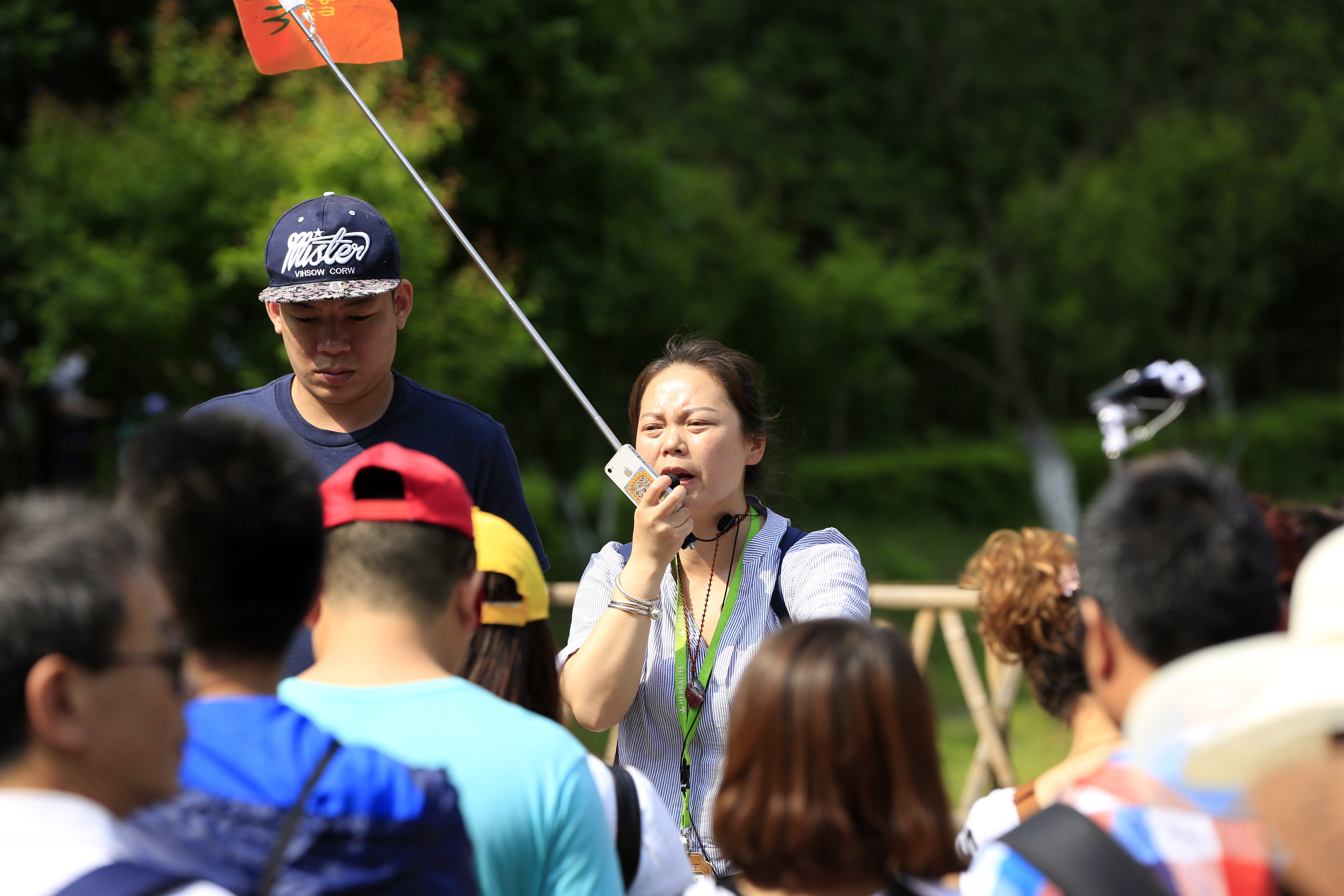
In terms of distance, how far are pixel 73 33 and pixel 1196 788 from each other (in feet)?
35.4

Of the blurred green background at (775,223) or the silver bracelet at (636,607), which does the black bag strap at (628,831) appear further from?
the blurred green background at (775,223)

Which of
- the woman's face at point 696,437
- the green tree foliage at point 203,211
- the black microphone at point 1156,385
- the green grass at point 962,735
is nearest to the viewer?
the woman's face at point 696,437

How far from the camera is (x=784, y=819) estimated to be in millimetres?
1680

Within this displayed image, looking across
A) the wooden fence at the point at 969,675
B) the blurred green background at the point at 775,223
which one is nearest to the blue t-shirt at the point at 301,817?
the blurred green background at the point at 775,223

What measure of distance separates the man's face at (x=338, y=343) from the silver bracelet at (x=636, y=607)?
0.94 m

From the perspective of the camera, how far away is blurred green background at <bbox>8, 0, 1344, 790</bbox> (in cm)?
852

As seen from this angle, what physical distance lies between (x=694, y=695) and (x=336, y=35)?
213 cm

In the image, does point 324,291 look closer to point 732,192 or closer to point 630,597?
point 630,597

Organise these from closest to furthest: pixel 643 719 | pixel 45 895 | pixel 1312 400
A: pixel 45 895
pixel 643 719
pixel 1312 400

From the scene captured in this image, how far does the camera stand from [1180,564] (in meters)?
1.68

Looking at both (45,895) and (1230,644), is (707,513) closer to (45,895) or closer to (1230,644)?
(1230,644)

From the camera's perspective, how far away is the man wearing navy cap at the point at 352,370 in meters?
2.93

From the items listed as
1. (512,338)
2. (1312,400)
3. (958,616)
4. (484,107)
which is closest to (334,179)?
(512,338)

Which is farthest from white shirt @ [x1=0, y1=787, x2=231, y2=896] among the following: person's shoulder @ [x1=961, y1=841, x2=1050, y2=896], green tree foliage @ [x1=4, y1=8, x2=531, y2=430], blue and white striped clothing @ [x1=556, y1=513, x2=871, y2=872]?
green tree foliage @ [x1=4, y1=8, x2=531, y2=430]
